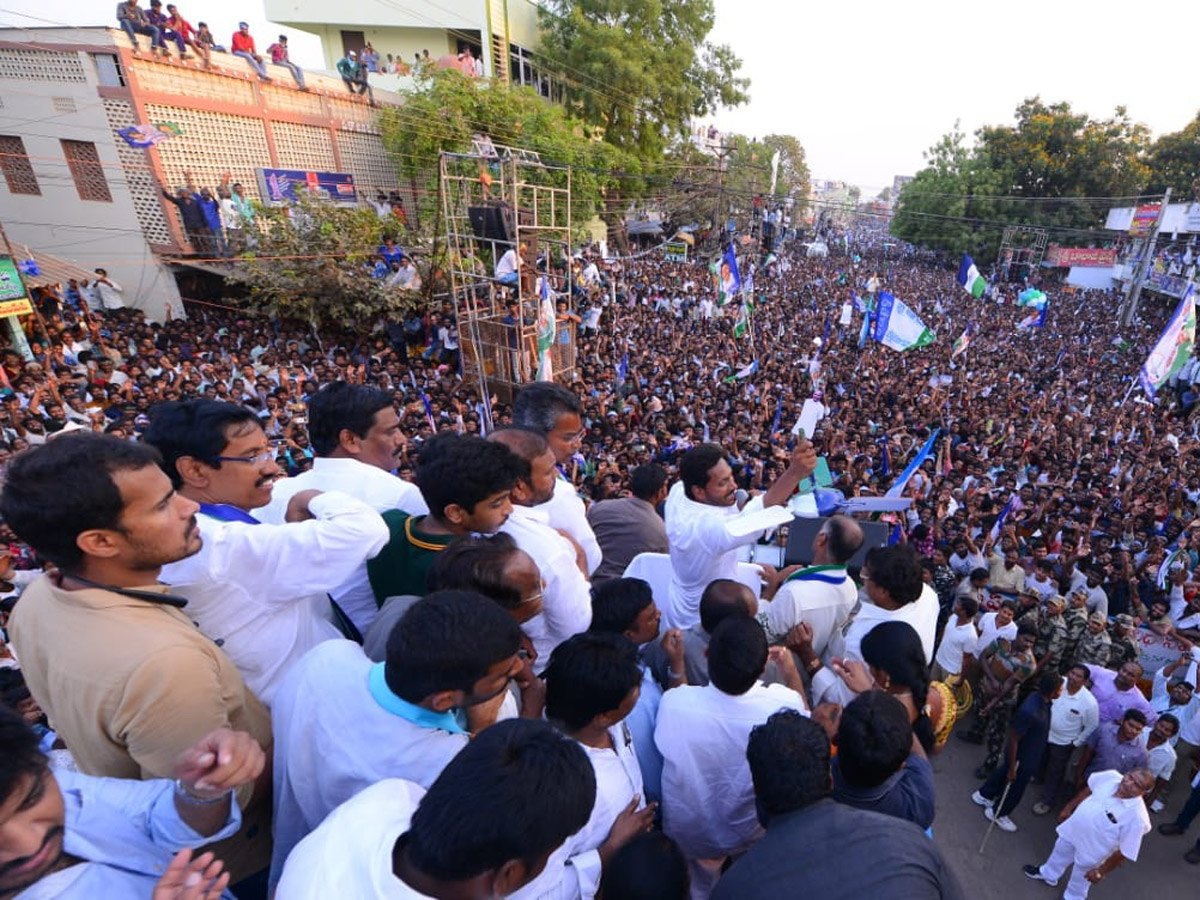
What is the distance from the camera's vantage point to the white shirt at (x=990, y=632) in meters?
4.42

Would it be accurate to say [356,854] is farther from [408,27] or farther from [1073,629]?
[408,27]

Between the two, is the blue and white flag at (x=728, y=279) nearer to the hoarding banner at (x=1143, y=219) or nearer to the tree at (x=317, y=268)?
the tree at (x=317, y=268)

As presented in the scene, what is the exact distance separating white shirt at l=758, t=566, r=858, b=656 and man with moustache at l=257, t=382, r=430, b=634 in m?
1.49

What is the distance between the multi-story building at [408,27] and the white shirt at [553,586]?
820 inches

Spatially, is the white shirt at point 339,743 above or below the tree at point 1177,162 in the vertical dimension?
below

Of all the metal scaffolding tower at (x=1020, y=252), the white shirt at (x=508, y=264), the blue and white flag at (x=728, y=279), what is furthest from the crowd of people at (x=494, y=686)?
the metal scaffolding tower at (x=1020, y=252)

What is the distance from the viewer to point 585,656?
1623 mm

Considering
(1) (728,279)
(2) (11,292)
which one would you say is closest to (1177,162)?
(1) (728,279)

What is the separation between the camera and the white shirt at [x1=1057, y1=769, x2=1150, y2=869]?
124 inches

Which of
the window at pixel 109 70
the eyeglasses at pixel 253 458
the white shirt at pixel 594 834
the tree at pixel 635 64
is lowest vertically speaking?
the white shirt at pixel 594 834

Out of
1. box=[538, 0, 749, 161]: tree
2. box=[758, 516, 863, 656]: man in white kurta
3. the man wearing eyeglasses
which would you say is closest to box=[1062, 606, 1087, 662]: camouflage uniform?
box=[758, 516, 863, 656]: man in white kurta

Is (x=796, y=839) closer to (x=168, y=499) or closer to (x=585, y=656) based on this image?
(x=585, y=656)

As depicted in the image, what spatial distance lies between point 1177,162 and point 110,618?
43.6 meters

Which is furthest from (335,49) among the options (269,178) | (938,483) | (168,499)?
(168,499)
